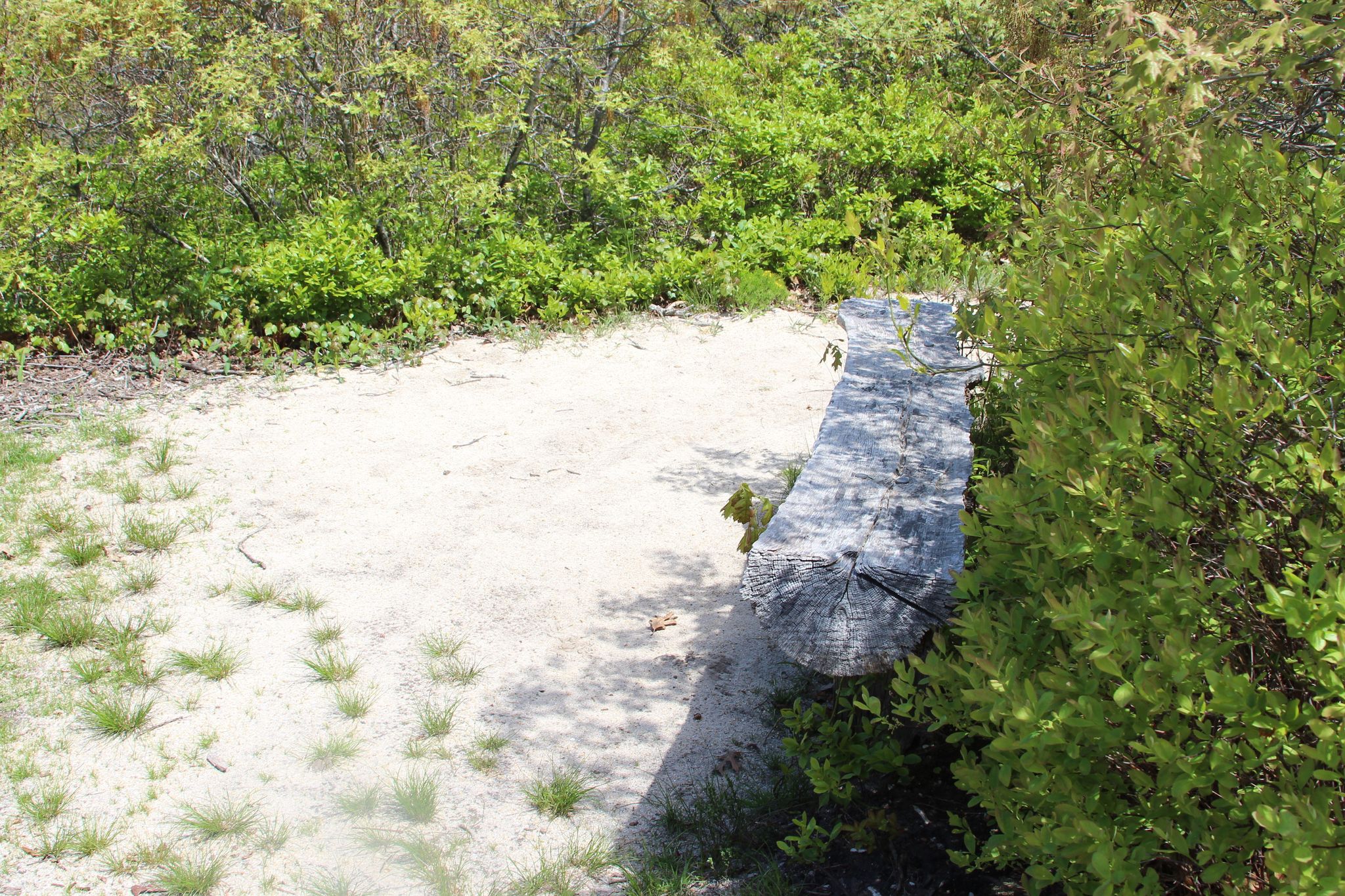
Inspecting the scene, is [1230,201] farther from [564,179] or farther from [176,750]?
[564,179]

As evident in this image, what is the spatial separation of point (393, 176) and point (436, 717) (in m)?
4.77

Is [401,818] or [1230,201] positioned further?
[401,818]

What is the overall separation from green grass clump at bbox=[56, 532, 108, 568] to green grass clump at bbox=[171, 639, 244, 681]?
0.90 metres

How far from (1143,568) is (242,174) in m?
6.88

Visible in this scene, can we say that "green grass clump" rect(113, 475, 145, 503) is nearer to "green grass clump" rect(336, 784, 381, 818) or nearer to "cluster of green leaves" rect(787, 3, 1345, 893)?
"green grass clump" rect(336, 784, 381, 818)

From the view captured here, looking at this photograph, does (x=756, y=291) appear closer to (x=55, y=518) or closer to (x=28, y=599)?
(x=55, y=518)

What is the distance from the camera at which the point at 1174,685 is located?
1801mm

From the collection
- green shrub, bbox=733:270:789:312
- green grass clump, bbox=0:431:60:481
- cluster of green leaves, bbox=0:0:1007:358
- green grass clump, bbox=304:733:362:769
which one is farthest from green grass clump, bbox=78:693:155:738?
green shrub, bbox=733:270:789:312

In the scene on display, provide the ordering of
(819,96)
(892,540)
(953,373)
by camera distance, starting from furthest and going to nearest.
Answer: (819,96), (953,373), (892,540)

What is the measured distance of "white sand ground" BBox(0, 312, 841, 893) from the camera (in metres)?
3.03

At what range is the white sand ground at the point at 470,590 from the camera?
3025mm

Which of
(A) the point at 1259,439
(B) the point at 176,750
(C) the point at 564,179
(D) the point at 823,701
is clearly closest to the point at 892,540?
(D) the point at 823,701

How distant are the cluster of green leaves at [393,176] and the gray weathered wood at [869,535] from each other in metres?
2.51

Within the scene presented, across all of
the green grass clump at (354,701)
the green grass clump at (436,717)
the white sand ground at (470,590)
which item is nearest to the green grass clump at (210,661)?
the white sand ground at (470,590)
